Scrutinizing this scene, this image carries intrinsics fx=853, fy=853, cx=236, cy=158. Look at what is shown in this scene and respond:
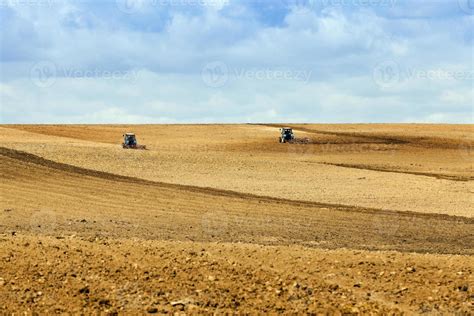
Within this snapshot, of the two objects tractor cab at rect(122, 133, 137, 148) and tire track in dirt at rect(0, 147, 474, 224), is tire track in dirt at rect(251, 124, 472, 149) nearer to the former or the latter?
tractor cab at rect(122, 133, 137, 148)

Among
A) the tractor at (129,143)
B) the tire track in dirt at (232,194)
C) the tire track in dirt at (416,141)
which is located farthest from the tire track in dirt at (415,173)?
the tire track in dirt at (416,141)

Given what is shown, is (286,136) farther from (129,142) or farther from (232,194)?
(232,194)

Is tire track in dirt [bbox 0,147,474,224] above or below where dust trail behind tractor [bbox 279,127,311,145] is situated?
below

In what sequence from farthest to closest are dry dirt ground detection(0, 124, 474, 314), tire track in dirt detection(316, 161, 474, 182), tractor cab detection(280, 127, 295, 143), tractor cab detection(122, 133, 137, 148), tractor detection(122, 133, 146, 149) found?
tractor cab detection(280, 127, 295, 143), tractor cab detection(122, 133, 137, 148), tractor detection(122, 133, 146, 149), tire track in dirt detection(316, 161, 474, 182), dry dirt ground detection(0, 124, 474, 314)

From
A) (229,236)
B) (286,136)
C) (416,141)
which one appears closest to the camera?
(229,236)

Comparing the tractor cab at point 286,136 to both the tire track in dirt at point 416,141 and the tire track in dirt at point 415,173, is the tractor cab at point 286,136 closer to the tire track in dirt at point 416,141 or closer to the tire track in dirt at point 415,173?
the tire track in dirt at point 416,141

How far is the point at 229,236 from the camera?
19.1 m

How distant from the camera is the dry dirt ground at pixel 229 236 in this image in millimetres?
11031

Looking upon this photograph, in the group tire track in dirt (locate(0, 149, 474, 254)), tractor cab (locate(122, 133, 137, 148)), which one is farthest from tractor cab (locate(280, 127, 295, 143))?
tire track in dirt (locate(0, 149, 474, 254))

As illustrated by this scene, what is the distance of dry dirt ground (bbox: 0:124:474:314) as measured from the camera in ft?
36.2

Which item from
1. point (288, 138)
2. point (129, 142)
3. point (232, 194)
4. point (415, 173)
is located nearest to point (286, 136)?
point (288, 138)

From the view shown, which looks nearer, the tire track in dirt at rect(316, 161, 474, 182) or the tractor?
the tire track in dirt at rect(316, 161, 474, 182)

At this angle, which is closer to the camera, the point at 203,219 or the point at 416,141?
the point at 203,219

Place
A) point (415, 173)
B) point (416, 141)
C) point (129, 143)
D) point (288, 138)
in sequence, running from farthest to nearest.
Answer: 1. point (416, 141)
2. point (288, 138)
3. point (129, 143)
4. point (415, 173)
